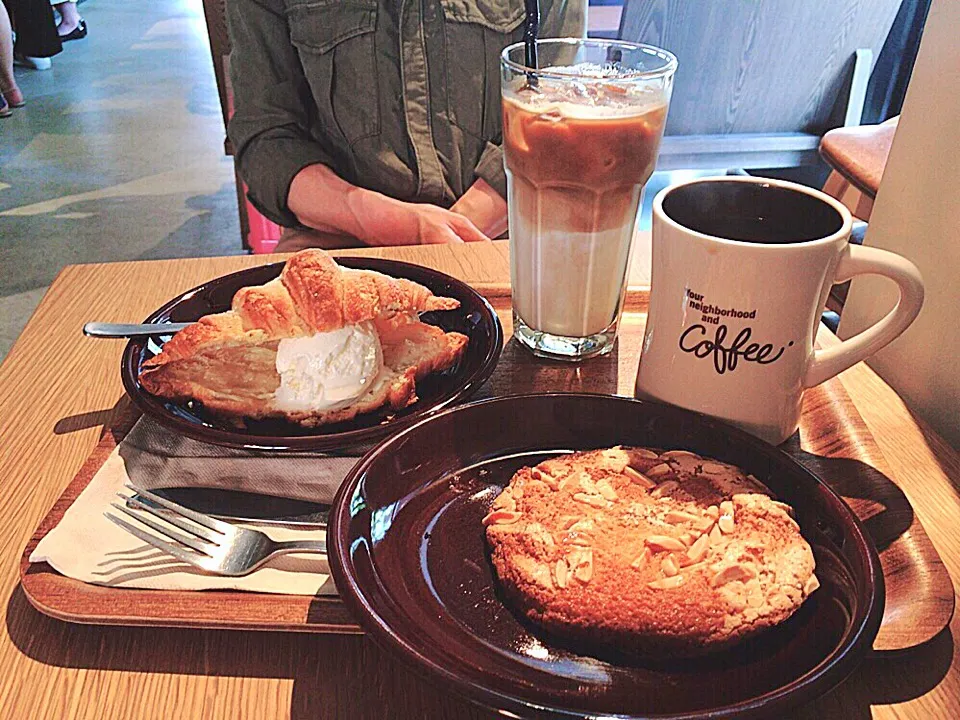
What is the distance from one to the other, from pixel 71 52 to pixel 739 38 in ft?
15.7

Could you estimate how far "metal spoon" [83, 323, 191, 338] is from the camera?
0.73 m

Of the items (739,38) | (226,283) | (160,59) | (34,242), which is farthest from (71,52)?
(226,283)

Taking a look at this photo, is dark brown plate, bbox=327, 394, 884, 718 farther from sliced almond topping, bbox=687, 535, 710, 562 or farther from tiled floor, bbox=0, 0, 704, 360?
tiled floor, bbox=0, 0, 704, 360

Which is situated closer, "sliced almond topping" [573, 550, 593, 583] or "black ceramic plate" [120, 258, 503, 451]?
"sliced almond topping" [573, 550, 593, 583]

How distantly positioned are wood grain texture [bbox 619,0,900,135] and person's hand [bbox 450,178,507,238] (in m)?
0.90

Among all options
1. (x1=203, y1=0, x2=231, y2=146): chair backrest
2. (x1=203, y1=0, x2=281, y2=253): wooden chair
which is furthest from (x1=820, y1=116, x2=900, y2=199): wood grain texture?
(x1=203, y1=0, x2=231, y2=146): chair backrest

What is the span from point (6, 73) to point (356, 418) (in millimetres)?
4281

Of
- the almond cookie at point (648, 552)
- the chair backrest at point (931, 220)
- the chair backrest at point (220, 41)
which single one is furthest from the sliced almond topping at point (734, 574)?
the chair backrest at point (220, 41)

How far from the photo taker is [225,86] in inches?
83.7

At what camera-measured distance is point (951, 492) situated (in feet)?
2.05

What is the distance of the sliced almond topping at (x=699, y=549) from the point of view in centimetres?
47

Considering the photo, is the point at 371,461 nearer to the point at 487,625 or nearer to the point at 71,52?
the point at 487,625

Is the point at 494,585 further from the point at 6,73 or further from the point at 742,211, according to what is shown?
the point at 6,73

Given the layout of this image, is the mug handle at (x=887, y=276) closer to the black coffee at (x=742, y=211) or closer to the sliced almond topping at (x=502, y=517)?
the black coffee at (x=742, y=211)
